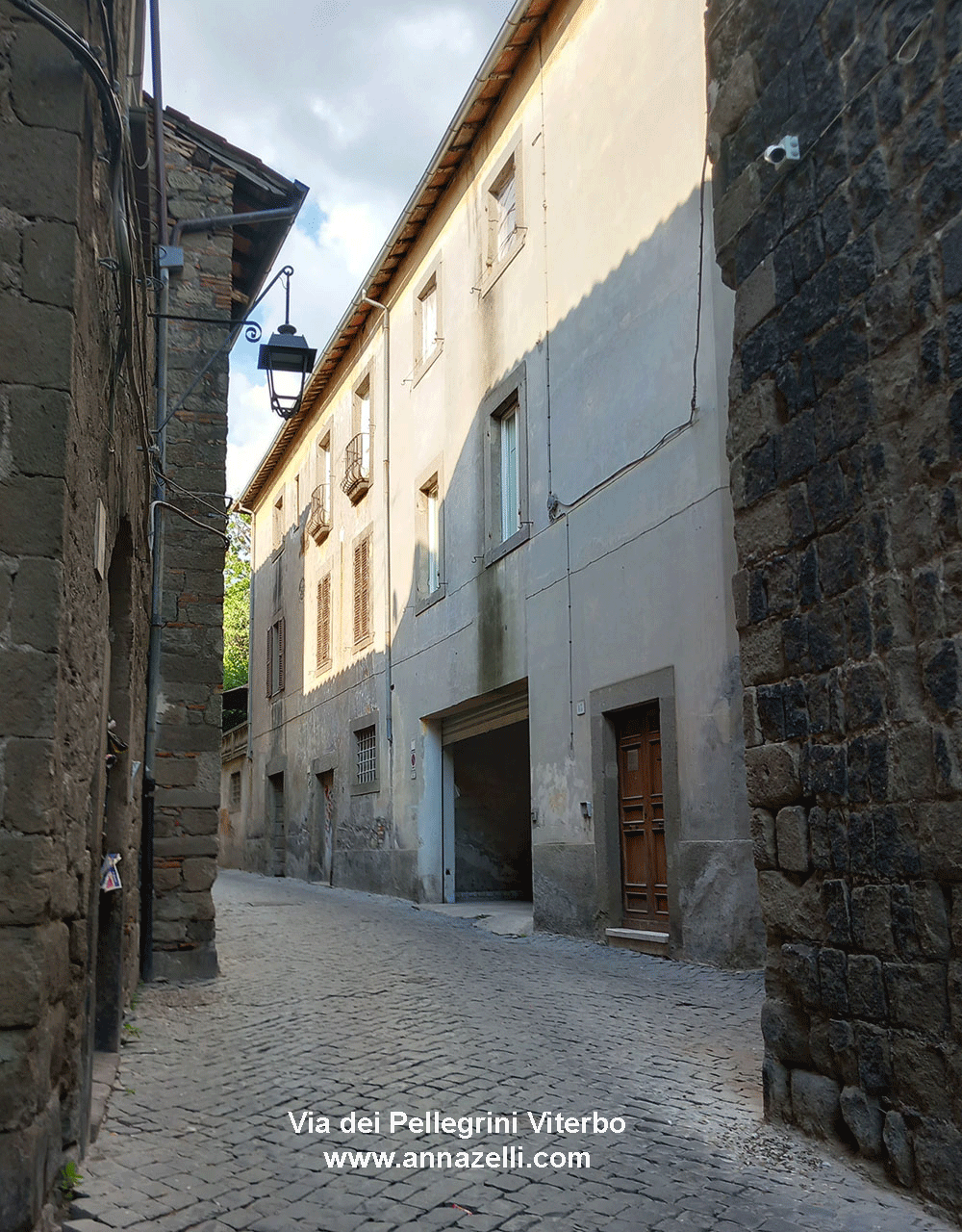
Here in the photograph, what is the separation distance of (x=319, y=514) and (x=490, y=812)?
7319 millimetres

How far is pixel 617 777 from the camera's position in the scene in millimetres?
9898

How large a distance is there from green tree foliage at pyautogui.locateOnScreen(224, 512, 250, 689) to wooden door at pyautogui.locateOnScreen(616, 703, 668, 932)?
79.4 feet

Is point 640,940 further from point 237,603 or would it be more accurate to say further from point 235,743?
point 237,603

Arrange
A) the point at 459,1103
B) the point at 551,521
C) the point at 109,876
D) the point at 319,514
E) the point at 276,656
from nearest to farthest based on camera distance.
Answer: the point at 459,1103
the point at 109,876
the point at 551,521
the point at 319,514
the point at 276,656

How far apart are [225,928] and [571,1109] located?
6.91 m

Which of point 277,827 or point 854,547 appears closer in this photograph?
point 854,547

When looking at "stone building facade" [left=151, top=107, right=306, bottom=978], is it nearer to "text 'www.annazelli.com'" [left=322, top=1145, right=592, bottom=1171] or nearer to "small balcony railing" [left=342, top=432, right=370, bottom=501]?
"text 'www.annazelli.com'" [left=322, top=1145, right=592, bottom=1171]

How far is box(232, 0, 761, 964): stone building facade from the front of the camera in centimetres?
862

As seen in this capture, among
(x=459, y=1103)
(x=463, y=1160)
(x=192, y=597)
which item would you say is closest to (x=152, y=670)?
(x=192, y=597)

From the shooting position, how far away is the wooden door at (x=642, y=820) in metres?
9.17

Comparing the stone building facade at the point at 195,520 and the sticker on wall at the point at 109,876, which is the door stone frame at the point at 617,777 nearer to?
the stone building facade at the point at 195,520

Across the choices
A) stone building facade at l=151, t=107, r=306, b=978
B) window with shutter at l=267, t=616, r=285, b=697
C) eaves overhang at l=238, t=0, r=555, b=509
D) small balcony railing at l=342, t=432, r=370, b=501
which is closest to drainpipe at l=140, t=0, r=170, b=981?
stone building facade at l=151, t=107, r=306, b=978

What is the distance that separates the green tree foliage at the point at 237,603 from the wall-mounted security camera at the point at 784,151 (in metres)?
28.9

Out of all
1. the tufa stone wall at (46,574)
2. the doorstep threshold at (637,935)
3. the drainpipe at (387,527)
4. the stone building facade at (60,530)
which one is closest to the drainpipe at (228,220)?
the stone building facade at (60,530)
